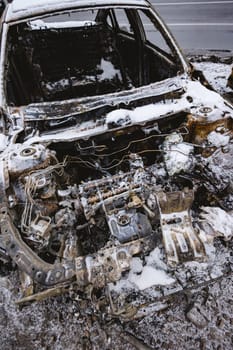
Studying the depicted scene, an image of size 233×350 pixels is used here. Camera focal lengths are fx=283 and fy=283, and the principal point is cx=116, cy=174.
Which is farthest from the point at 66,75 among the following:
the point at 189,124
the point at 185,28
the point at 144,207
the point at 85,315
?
the point at 185,28

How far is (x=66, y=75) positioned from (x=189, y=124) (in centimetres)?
173

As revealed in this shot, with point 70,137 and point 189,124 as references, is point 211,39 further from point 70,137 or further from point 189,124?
point 70,137

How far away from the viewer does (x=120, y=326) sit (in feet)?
6.73

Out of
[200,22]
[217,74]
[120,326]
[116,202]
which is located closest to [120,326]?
[120,326]

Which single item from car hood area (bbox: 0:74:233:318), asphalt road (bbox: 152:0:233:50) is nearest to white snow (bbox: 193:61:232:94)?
asphalt road (bbox: 152:0:233:50)

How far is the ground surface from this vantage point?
1969 mm

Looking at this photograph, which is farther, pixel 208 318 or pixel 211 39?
pixel 211 39

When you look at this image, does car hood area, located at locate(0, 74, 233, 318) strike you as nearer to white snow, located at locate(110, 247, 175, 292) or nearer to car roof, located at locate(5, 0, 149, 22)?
white snow, located at locate(110, 247, 175, 292)

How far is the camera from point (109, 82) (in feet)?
10.7

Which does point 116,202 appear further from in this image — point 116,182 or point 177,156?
point 177,156

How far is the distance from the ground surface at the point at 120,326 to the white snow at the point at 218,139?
96 cm

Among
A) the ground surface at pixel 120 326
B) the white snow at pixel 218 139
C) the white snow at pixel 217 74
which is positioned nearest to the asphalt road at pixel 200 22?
the white snow at pixel 217 74

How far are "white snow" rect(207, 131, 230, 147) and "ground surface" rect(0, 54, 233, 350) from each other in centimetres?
96

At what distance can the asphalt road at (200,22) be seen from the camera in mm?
6758
